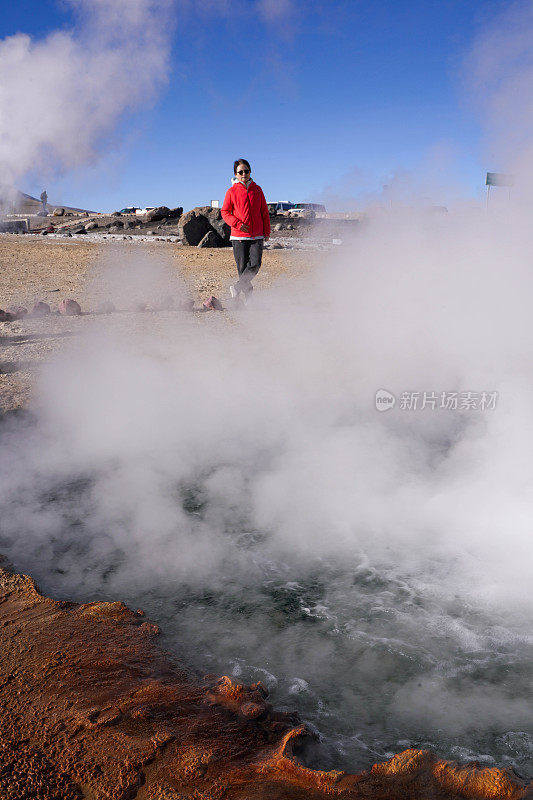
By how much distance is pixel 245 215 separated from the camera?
592 cm

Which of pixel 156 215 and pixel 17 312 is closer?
pixel 17 312

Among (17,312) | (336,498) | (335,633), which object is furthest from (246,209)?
(335,633)

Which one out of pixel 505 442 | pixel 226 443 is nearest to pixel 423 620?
pixel 505 442

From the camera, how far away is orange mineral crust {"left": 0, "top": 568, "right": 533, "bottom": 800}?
128cm

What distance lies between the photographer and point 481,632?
1.98 metres

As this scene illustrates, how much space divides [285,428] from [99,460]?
112 cm

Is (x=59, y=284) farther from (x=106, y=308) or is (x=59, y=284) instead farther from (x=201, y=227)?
(x=201, y=227)

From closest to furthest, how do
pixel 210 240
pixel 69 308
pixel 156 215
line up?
pixel 69 308 → pixel 210 240 → pixel 156 215

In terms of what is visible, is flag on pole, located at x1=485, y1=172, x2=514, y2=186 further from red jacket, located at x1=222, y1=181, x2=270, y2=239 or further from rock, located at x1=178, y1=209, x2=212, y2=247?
rock, located at x1=178, y1=209, x2=212, y2=247

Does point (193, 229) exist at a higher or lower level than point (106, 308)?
higher

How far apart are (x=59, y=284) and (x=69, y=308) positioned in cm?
204

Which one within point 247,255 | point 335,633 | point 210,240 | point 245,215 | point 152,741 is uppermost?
point 245,215

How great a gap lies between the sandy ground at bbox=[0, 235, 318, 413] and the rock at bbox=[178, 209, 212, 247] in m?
1.37

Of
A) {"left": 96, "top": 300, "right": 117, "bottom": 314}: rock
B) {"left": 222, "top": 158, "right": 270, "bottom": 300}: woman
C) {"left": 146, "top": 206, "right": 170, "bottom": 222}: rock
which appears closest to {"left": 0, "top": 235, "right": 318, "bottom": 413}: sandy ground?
{"left": 96, "top": 300, "right": 117, "bottom": 314}: rock
